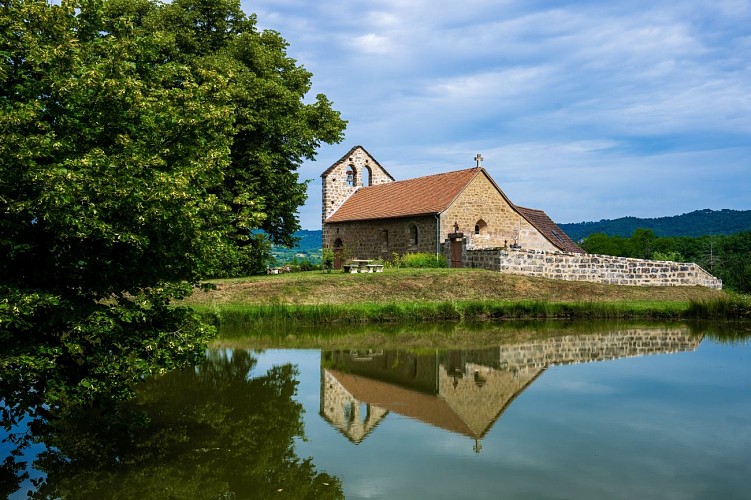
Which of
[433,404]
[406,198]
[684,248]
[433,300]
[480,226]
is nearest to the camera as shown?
[433,404]

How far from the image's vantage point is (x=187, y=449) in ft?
29.0

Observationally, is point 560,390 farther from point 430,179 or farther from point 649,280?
point 430,179

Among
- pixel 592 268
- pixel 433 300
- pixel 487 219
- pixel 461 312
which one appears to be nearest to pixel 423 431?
pixel 461 312

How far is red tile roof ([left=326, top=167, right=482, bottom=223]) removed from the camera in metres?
37.1

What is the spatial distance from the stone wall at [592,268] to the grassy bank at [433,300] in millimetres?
1406

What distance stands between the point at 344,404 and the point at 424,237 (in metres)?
26.3

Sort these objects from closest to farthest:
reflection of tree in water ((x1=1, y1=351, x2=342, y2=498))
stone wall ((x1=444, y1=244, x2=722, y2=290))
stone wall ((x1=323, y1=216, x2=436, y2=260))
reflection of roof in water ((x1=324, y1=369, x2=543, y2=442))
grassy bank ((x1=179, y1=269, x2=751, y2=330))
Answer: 1. reflection of tree in water ((x1=1, y1=351, x2=342, y2=498))
2. reflection of roof in water ((x1=324, y1=369, x2=543, y2=442))
3. grassy bank ((x1=179, y1=269, x2=751, y2=330))
4. stone wall ((x1=444, y1=244, x2=722, y2=290))
5. stone wall ((x1=323, y1=216, x2=436, y2=260))

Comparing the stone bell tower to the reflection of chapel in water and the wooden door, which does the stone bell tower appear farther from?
the reflection of chapel in water

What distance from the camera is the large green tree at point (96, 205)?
24.6ft

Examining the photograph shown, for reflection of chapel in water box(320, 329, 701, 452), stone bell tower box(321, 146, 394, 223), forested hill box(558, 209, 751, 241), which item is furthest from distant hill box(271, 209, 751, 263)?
reflection of chapel in water box(320, 329, 701, 452)

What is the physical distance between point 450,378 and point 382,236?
27.1 metres

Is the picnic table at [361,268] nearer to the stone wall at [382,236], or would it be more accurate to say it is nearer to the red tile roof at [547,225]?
the stone wall at [382,236]

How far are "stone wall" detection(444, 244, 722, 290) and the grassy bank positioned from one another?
141 cm

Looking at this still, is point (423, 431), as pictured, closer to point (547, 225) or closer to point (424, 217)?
point (424, 217)
